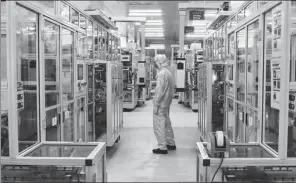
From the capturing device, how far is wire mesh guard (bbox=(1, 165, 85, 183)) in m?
2.32

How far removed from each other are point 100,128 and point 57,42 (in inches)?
108

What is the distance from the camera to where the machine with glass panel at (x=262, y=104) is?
2.38 m

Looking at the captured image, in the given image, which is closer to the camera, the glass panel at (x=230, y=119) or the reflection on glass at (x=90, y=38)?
the glass panel at (x=230, y=119)

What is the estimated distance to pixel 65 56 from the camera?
4262 millimetres

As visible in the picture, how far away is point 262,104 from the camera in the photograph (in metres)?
3.04

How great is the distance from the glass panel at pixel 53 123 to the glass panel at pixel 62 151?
755 mm

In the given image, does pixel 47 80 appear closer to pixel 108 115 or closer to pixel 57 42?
pixel 57 42

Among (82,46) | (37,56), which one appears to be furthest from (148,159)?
(37,56)

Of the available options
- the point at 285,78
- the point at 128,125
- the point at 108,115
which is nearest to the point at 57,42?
the point at 108,115

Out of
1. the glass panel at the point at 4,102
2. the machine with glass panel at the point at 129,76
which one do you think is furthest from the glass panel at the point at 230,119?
the machine with glass panel at the point at 129,76

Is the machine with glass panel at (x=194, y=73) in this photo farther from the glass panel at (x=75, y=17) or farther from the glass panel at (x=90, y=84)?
the glass panel at (x=75, y=17)

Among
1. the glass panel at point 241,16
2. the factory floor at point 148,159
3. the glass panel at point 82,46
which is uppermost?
the glass panel at point 241,16

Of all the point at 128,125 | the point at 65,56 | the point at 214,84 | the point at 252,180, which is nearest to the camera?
the point at 252,180

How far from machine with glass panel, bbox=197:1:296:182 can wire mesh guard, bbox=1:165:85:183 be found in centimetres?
100
